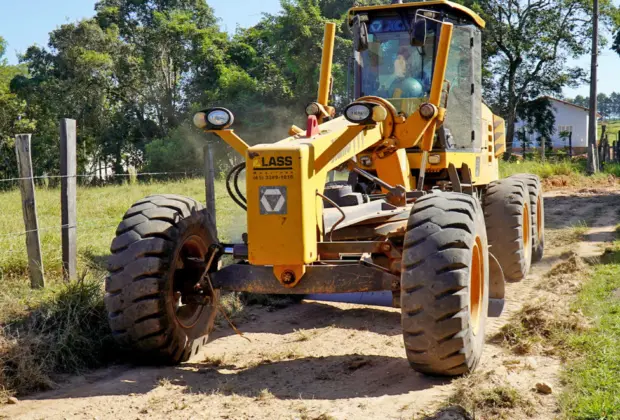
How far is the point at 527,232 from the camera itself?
9.44 m

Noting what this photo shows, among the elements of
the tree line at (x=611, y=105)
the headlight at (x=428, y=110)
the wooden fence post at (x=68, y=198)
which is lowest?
the wooden fence post at (x=68, y=198)

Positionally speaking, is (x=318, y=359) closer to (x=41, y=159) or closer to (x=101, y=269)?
(x=101, y=269)

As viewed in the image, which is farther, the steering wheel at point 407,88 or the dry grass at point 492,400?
the steering wheel at point 407,88

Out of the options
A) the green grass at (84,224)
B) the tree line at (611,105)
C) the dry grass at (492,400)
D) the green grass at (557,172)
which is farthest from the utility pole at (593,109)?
the tree line at (611,105)

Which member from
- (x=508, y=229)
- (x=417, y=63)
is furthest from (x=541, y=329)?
(x=417, y=63)

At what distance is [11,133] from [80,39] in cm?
678

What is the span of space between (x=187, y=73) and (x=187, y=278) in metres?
35.9

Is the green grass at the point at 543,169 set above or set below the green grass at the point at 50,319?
above

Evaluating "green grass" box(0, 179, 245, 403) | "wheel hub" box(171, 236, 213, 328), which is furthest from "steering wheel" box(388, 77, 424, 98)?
"wheel hub" box(171, 236, 213, 328)

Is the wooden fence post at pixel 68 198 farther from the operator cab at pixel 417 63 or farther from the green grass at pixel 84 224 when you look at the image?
the operator cab at pixel 417 63

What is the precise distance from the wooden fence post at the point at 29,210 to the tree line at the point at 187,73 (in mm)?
24888

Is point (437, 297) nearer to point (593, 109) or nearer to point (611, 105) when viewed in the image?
point (593, 109)

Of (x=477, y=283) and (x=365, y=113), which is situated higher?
(x=365, y=113)

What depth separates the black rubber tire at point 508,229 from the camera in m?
8.58
